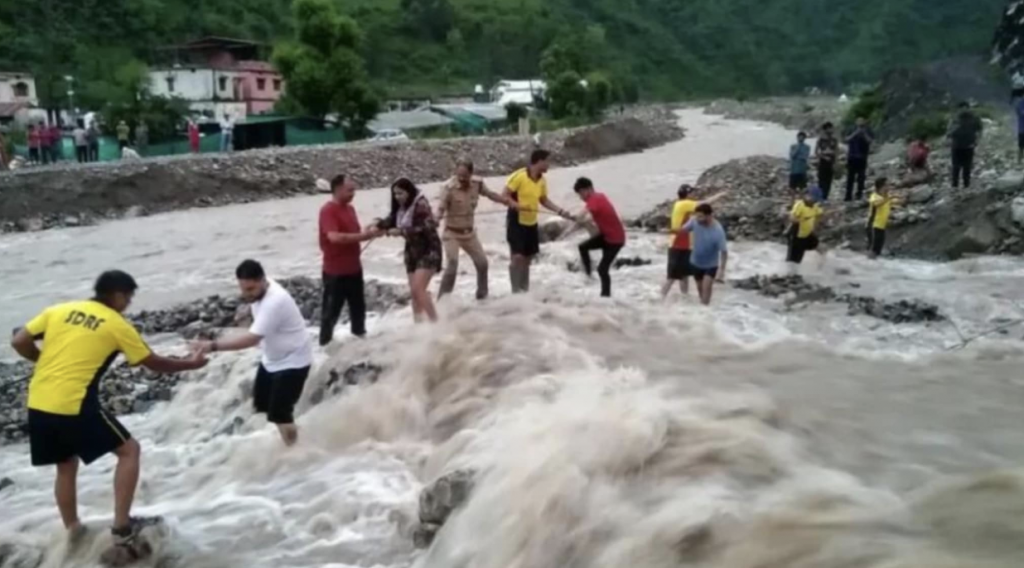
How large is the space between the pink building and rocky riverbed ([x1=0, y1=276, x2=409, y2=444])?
51597mm

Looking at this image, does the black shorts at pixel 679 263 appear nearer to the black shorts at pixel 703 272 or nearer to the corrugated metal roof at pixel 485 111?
the black shorts at pixel 703 272

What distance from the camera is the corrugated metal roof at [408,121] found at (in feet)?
185

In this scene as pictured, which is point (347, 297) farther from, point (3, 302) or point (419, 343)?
point (3, 302)

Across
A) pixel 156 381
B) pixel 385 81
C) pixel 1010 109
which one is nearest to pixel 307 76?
pixel 1010 109

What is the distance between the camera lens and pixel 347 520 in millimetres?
7543

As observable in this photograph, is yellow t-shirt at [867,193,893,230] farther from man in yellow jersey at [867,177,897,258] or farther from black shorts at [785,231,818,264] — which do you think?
black shorts at [785,231,818,264]

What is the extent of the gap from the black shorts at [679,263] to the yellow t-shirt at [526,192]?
2376mm

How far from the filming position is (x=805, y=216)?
53.0ft

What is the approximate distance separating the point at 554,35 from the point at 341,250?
343 feet

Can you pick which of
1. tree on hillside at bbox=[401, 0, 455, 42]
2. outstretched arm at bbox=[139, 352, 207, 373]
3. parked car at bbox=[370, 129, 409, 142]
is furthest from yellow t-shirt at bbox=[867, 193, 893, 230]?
tree on hillside at bbox=[401, 0, 455, 42]

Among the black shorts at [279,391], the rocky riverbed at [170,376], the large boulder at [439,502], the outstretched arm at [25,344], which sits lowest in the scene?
the rocky riverbed at [170,376]

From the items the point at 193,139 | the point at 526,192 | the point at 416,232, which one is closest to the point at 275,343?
the point at 416,232

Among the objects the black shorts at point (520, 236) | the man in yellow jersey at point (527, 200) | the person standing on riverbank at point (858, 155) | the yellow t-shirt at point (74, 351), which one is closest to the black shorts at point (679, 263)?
the man in yellow jersey at point (527, 200)

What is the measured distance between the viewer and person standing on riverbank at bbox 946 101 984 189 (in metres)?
19.6
